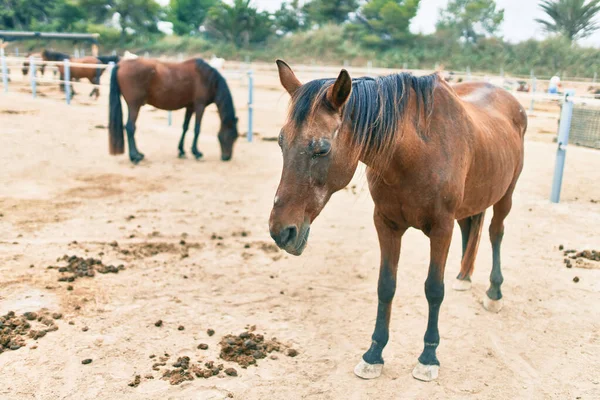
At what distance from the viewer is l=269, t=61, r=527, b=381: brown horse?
2082 mm

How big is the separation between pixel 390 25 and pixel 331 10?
7935 millimetres

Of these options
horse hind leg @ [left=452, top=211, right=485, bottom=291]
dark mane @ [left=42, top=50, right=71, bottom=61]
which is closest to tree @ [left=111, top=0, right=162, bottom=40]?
dark mane @ [left=42, top=50, right=71, bottom=61]

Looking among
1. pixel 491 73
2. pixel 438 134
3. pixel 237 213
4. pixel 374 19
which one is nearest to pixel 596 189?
pixel 237 213

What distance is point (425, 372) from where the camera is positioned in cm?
267

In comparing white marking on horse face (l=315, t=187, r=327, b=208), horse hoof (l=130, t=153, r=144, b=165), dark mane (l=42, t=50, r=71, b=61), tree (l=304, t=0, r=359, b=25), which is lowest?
horse hoof (l=130, t=153, r=144, b=165)

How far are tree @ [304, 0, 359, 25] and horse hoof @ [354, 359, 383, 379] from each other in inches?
1787

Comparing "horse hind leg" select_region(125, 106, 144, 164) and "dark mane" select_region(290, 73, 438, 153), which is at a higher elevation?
"dark mane" select_region(290, 73, 438, 153)

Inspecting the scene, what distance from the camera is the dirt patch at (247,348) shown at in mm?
2793

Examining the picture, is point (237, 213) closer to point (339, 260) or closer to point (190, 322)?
point (339, 260)

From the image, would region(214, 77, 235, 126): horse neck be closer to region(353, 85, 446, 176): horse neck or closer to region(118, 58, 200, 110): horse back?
region(118, 58, 200, 110): horse back

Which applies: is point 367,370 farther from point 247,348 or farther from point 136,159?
point 136,159

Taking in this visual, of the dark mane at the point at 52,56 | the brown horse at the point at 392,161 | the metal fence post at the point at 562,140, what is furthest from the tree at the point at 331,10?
the brown horse at the point at 392,161

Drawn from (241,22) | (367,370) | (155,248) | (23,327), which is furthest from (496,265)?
(241,22)

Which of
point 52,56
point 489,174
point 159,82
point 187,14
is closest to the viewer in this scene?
point 489,174
